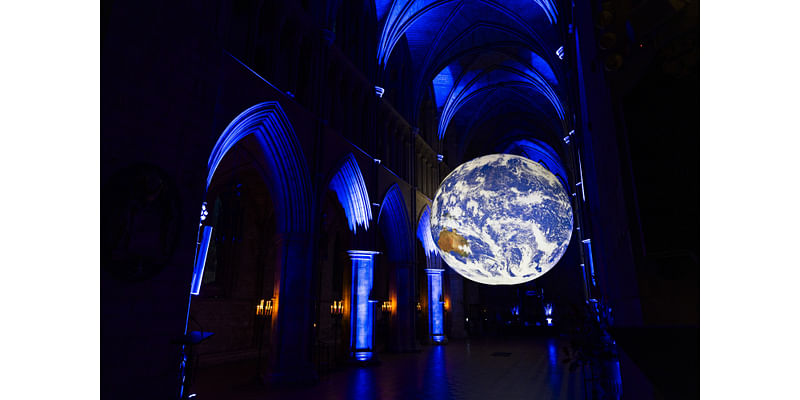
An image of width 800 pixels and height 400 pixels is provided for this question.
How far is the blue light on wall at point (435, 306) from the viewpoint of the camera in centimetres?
1866

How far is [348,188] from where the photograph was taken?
12758mm

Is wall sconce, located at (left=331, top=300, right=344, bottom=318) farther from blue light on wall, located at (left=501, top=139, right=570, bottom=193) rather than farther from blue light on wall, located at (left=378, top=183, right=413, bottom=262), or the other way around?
blue light on wall, located at (left=501, top=139, right=570, bottom=193)

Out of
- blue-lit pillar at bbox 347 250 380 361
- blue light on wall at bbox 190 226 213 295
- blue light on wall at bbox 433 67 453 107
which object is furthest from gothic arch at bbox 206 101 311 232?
blue light on wall at bbox 433 67 453 107

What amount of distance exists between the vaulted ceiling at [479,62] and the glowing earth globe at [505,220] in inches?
221

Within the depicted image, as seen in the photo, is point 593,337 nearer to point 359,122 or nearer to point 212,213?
point 359,122

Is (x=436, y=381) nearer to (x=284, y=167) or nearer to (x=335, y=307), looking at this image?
(x=284, y=167)

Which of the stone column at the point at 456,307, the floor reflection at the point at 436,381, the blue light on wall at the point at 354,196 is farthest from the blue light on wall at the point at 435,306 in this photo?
the blue light on wall at the point at 354,196

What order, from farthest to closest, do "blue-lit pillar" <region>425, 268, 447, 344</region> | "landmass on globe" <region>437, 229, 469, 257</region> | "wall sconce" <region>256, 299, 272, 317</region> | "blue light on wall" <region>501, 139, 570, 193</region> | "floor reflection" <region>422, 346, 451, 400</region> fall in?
"blue light on wall" <region>501, 139, 570, 193</region>
"blue-lit pillar" <region>425, 268, 447, 344</region>
"wall sconce" <region>256, 299, 272, 317</region>
"landmass on globe" <region>437, 229, 469, 257</region>
"floor reflection" <region>422, 346, 451, 400</region>

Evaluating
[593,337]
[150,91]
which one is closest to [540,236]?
[593,337]

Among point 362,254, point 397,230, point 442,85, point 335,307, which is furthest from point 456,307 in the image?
point 442,85

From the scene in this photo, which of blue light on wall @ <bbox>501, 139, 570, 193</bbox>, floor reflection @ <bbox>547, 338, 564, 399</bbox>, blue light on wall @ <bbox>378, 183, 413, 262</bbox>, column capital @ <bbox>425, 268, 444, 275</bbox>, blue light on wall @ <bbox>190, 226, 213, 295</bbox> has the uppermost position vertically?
blue light on wall @ <bbox>501, 139, 570, 193</bbox>

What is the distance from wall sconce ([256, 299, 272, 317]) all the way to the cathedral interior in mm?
432

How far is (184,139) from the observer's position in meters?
6.17

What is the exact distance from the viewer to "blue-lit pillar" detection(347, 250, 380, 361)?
470 inches
